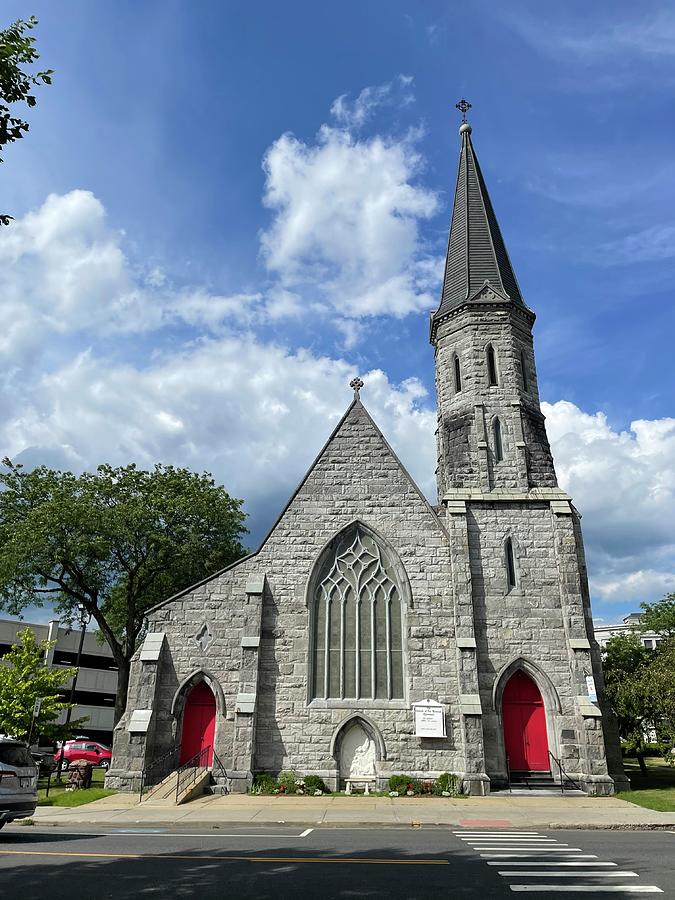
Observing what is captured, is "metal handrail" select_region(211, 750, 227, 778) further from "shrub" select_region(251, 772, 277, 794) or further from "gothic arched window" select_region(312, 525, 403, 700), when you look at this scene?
"gothic arched window" select_region(312, 525, 403, 700)

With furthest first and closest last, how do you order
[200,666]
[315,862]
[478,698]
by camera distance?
[200,666]
[478,698]
[315,862]

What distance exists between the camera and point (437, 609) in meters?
19.8

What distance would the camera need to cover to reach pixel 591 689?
59.7 ft

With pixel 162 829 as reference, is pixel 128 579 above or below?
above

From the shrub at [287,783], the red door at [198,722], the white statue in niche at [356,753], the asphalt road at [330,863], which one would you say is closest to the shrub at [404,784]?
the white statue in niche at [356,753]

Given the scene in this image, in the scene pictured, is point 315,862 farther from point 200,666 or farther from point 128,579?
point 128,579

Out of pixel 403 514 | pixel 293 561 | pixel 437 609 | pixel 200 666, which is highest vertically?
pixel 403 514

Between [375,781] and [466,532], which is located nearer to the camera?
[375,781]

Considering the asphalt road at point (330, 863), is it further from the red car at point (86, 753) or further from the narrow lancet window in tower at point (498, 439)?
the red car at point (86, 753)

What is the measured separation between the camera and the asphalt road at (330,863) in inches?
283

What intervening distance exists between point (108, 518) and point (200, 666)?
9.57 m

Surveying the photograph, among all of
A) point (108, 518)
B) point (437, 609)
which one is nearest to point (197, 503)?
point (108, 518)

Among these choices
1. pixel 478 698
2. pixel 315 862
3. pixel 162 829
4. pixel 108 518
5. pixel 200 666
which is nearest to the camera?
pixel 315 862

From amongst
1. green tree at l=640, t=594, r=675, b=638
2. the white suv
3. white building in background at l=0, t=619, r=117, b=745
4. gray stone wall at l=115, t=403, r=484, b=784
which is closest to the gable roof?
gray stone wall at l=115, t=403, r=484, b=784
